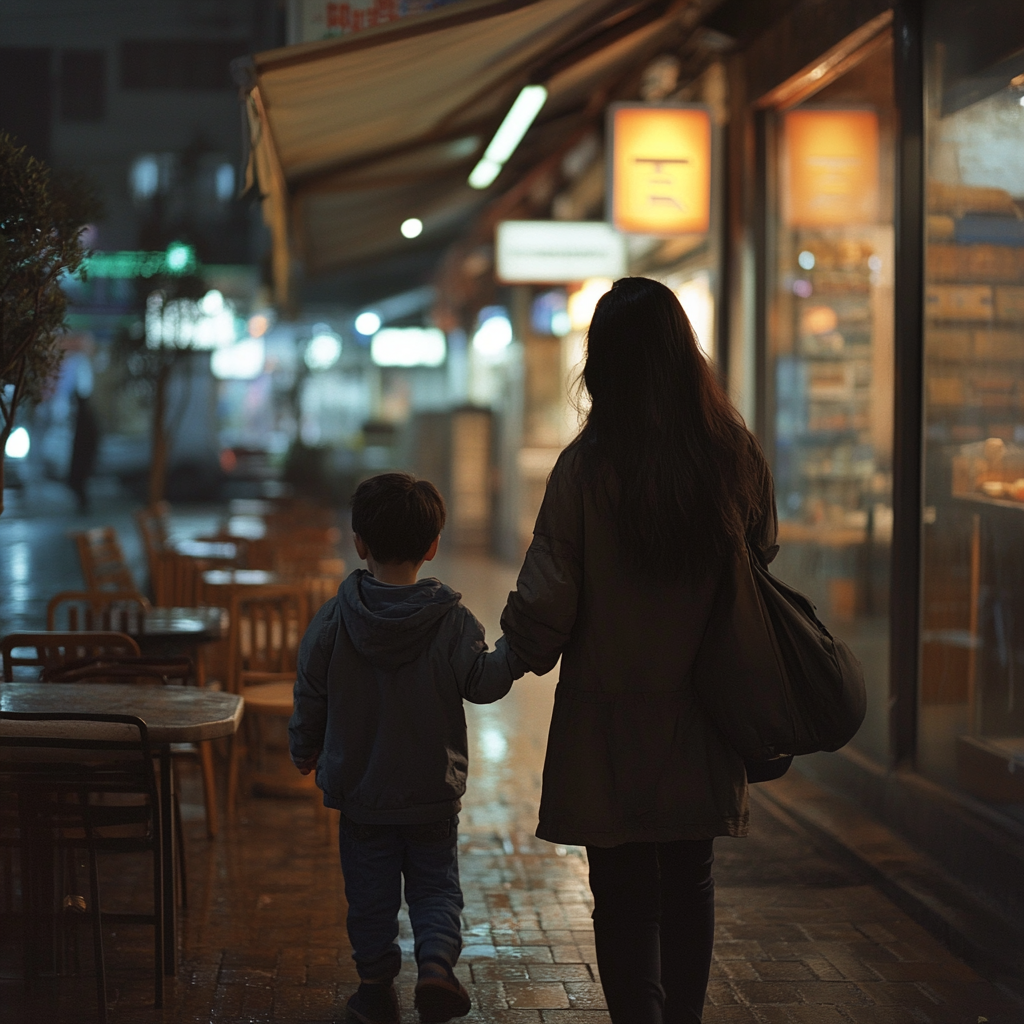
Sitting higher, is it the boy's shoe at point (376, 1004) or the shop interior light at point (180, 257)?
the shop interior light at point (180, 257)

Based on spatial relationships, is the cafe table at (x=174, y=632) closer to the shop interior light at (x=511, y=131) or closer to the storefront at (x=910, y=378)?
the storefront at (x=910, y=378)

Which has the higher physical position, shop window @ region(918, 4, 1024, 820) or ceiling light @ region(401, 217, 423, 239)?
ceiling light @ region(401, 217, 423, 239)

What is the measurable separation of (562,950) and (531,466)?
10.9 metres

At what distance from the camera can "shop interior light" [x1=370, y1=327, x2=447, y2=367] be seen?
83.5 ft

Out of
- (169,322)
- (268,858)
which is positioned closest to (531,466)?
(169,322)

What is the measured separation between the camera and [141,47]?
25500 millimetres

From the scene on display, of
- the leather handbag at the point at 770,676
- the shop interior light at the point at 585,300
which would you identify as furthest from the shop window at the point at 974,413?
the shop interior light at the point at 585,300

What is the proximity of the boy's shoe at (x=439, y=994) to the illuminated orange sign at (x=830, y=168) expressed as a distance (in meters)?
4.42

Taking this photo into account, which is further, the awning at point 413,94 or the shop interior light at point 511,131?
the shop interior light at point 511,131

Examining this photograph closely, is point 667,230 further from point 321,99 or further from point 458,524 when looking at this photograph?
point 458,524

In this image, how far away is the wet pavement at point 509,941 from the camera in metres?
3.61

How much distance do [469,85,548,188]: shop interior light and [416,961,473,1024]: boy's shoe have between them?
5185 mm

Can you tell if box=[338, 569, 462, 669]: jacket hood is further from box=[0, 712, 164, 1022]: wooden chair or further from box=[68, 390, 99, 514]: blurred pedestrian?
box=[68, 390, 99, 514]: blurred pedestrian

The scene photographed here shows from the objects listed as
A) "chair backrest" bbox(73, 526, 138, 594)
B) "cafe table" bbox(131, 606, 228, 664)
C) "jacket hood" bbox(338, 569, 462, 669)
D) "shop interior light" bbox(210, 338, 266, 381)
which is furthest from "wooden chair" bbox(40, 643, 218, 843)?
"shop interior light" bbox(210, 338, 266, 381)
